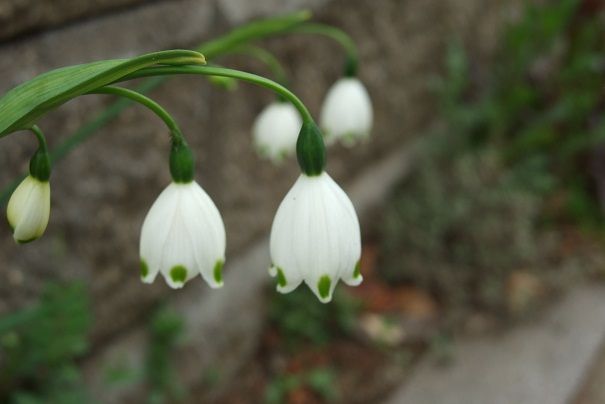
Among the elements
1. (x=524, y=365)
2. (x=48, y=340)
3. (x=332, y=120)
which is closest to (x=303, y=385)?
(x=524, y=365)

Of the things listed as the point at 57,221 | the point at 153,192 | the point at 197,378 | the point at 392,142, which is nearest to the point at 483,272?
the point at 392,142

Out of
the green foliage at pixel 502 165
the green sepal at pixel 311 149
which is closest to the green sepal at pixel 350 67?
the green sepal at pixel 311 149

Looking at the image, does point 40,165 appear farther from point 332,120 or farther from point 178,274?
point 332,120

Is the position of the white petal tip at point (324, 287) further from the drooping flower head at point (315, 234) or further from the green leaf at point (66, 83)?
the green leaf at point (66, 83)

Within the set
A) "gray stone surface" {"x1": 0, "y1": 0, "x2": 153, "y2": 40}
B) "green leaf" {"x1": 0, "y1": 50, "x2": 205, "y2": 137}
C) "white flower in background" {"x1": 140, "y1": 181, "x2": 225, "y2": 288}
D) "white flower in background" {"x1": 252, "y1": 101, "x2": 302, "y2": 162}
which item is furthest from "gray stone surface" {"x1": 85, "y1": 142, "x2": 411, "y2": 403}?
"green leaf" {"x1": 0, "y1": 50, "x2": 205, "y2": 137}

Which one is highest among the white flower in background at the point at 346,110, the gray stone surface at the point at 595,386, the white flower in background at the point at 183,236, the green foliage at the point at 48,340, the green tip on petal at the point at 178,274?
the white flower in background at the point at 346,110

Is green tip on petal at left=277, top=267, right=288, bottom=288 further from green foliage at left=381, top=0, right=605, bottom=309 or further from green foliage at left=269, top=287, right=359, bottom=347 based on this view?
green foliage at left=381, top=0, right=605, bottom=309
